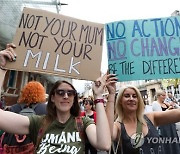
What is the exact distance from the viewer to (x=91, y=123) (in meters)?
1.97

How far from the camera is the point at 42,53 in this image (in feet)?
7.19

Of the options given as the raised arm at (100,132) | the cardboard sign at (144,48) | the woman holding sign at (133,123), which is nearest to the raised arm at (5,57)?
the raised arm at (100,132)

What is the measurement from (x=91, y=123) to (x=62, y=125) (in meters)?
0.22

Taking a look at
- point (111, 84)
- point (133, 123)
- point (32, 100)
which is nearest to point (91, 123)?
point (111, 84)

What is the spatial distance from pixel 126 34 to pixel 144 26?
0.24 m

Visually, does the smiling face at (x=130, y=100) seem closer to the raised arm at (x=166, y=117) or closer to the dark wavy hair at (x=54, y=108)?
the raised arm at (x=166, y=117)

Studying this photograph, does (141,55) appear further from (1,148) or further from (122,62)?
(1,148)

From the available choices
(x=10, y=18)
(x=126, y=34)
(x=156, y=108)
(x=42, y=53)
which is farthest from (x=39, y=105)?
(x=10, y=18)

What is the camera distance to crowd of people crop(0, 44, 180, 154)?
1.89 metres

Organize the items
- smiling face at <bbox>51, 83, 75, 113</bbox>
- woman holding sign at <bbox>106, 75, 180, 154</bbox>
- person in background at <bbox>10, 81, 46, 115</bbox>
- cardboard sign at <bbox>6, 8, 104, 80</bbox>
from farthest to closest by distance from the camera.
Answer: person in background at <bbox>10, 81, 46, 115</bbox> < woman holding sign at <bbox>106, 75, 180, 154</bbox> < cardboard sign at <bbox>6, 8, 104, 80</bbox> < smiling face at <bbox>51, 83, 75, 113</bbox>

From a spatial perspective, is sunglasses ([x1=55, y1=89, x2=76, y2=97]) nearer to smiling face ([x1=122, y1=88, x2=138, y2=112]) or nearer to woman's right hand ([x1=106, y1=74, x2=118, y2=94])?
woman's right hand ([x1=106, y1=74, x2=118, y2=94])

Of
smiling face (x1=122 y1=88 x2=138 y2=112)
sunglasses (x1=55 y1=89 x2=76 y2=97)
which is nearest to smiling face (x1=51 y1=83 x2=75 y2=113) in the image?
sunglasses (x1=55 y1=89 x2=76 y2=97)

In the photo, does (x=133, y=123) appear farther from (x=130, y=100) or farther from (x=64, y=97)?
(x=64, y=97)

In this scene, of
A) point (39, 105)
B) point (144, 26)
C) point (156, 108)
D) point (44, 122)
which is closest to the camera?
point (44, 122)
